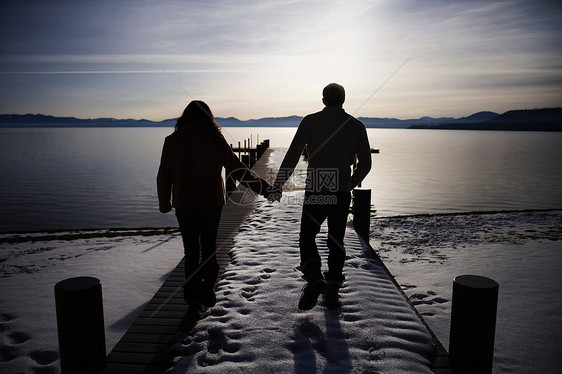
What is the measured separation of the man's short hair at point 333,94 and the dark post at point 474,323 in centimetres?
191

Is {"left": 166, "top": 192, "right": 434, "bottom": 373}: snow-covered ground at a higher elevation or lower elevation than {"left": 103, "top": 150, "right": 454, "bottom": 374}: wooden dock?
higher

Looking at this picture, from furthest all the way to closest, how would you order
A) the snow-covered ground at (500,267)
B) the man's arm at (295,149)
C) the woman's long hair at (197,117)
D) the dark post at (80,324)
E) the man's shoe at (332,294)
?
the snow-covered ground at (500,267), the man's shoe at (332,294), the man's arm at (295,149), the woman's long hair at (197,117), the dark post at (80,324)

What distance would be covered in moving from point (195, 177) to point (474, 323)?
2.63 meters

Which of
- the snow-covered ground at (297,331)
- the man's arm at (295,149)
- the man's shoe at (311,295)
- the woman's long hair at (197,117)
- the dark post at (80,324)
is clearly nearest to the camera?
the dark post at (80,324)

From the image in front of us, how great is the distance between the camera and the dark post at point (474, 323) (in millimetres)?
2764

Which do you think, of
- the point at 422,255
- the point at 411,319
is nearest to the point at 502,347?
the point at 411,319

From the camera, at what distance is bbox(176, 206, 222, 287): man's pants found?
3.37 m

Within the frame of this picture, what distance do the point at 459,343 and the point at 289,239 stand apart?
3904 mm

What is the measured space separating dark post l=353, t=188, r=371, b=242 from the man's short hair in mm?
3871

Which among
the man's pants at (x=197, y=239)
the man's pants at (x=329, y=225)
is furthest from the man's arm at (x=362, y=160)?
the man's pants at (x=197, y=239)

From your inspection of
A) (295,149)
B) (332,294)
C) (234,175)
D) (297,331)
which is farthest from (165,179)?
(332,294)

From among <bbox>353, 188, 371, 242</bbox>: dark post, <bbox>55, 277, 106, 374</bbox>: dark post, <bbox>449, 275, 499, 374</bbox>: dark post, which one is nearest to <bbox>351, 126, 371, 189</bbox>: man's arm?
<bbox>449, 275, 499, 374</bbox>: dark post

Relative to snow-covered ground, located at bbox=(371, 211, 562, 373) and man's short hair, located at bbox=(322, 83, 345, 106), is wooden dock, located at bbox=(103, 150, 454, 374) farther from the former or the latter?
man's short hair, located at bbox=(322, 83, 345, 106)

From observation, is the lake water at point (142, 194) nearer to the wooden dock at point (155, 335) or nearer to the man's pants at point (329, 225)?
the wooden dock at point (155, 335)
